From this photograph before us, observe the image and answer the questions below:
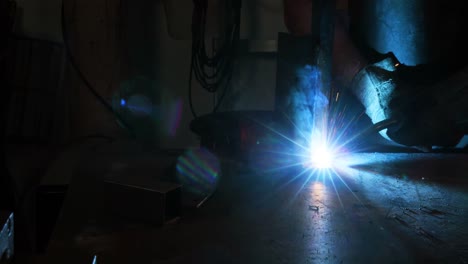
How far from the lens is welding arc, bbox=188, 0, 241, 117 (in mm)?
1866

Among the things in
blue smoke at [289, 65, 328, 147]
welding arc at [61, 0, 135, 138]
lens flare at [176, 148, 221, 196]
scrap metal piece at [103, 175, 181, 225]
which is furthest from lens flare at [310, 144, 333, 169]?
welding arc at [61, 0, 135, 138]

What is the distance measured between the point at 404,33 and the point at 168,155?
3.74 ft

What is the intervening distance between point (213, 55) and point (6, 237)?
5.37ft

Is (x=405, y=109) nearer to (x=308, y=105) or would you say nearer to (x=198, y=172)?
(x=308, y=105)

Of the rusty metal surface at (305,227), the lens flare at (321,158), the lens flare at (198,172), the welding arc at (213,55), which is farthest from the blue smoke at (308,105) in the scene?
the welding arc at (213,55)

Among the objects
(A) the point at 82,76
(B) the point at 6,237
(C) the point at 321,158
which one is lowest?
(B) the point at 6,237

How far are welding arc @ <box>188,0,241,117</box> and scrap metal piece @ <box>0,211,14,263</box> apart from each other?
1438mm

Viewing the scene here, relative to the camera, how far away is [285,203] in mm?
852

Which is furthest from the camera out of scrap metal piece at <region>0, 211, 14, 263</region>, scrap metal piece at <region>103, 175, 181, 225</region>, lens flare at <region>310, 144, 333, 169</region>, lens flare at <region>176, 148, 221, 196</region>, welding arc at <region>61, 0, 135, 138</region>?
welding arc at <region>61, 0, 135, 138</region>

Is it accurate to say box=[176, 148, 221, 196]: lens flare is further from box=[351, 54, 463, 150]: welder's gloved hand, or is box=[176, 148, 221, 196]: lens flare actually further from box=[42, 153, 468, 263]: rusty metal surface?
box=[351, 54, 463, 150]: welder's gloved hand

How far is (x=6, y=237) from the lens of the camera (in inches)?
22.0

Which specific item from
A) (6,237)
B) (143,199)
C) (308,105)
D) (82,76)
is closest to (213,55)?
(82,76)

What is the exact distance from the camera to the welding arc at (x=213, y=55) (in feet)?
6.12

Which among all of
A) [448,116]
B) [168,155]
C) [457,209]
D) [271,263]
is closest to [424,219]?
[457,209]
